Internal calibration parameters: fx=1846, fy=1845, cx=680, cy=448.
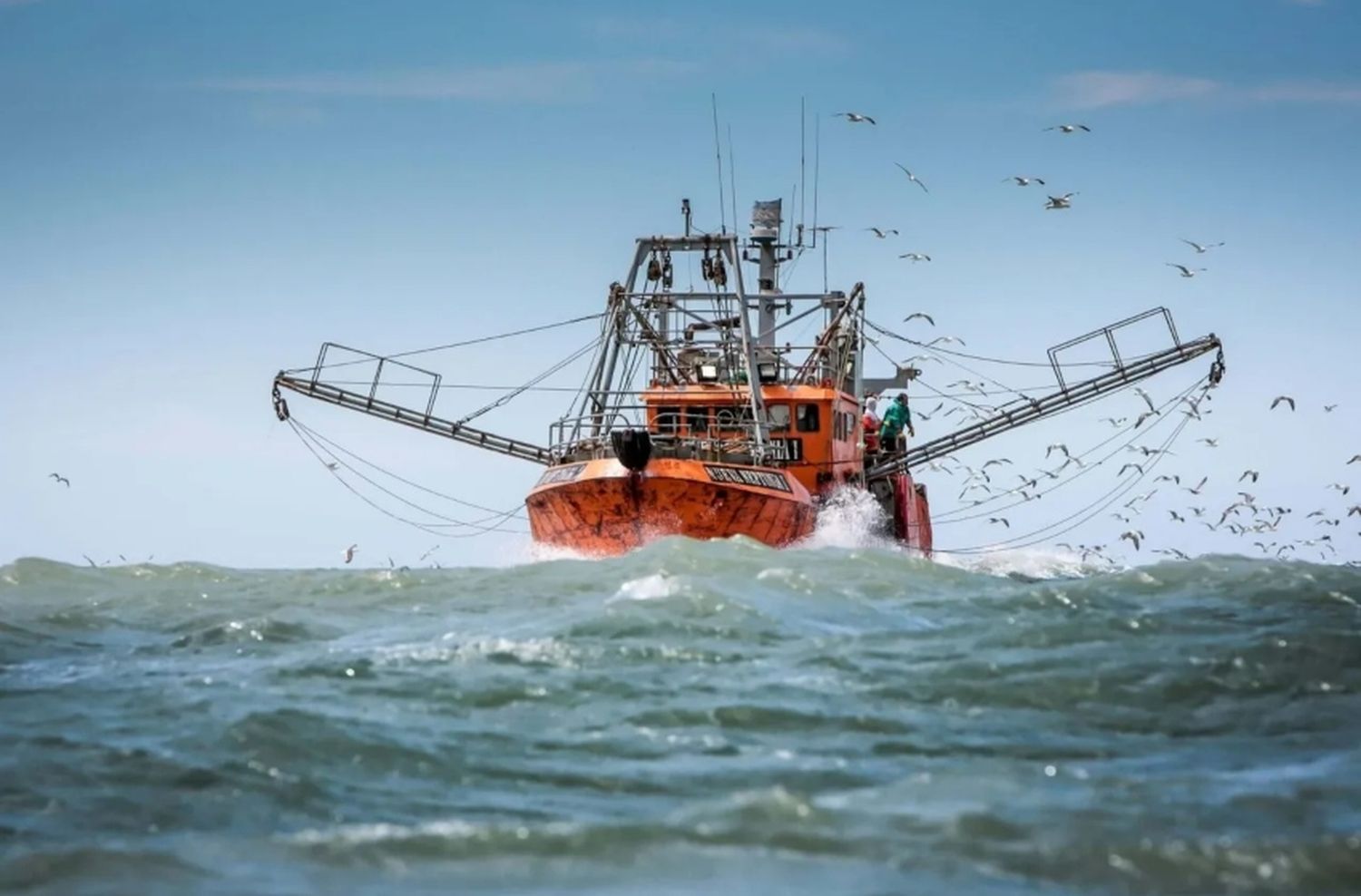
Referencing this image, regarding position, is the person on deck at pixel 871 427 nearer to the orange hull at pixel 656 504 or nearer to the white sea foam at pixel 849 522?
the white sea foam at pixel 849 522

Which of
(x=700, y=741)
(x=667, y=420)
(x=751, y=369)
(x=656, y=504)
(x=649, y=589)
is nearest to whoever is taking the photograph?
(x=700, y=741)

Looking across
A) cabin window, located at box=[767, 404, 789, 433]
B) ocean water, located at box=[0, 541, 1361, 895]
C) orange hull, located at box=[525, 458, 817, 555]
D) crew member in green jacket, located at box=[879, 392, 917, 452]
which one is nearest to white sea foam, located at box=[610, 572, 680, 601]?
ocean water, located at box=[0, 541, 1361, 895]

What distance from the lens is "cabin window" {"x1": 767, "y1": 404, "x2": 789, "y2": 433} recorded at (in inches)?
1378

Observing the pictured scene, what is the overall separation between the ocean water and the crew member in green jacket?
20.7m

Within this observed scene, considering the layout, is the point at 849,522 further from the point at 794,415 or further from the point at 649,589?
the point at 649,589

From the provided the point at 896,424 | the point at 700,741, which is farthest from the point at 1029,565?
the point at 700,741

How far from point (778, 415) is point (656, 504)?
6.42 m

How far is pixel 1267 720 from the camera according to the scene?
1235 centimetres

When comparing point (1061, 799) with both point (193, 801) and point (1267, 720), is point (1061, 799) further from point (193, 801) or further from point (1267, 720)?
point (193, 801)

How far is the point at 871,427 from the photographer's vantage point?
40.4 meters

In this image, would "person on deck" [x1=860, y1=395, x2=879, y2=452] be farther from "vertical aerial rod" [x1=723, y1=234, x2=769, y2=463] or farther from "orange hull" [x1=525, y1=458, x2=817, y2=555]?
"orange hull" [x1=525, y1=458, x2=817, y2=555]

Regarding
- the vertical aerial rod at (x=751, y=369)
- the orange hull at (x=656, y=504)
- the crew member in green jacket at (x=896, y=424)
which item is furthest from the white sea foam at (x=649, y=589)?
the crew member in green jacket at (x=896, y=424)

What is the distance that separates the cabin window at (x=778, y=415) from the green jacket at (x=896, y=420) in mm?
5207

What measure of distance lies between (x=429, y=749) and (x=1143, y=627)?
7.02 meters
